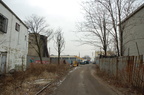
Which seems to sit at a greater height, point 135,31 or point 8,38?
point 135,31

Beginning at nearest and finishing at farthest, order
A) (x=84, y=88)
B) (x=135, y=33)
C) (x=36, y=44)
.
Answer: (x=84, y=88), (x=135, y=33), (x=36, y=44)

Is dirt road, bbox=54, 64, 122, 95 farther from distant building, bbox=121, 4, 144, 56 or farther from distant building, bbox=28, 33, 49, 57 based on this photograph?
distant building, bbox=28, 33, 49, 57

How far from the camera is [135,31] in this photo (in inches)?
543

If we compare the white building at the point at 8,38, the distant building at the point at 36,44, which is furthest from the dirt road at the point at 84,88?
the distant building at the point at 36,44

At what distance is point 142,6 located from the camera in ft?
39.7

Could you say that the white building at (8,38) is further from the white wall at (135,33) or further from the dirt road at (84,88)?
the white wall at (135,33)

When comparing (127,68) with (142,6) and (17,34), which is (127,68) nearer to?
(142,6)

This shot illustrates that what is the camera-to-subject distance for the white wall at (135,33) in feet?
41.5

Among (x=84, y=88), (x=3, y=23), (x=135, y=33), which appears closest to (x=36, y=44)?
(x=3, y=23)

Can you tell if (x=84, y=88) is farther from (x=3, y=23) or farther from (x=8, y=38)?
(x=3, y=23)

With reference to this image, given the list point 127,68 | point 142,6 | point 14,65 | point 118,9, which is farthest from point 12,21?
point 142,6

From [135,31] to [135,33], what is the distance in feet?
0.74

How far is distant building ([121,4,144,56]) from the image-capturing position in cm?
1260

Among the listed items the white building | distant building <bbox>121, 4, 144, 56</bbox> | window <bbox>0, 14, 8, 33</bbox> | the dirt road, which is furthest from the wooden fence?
window <bbox>0, 14, 8, 33</bbox>
